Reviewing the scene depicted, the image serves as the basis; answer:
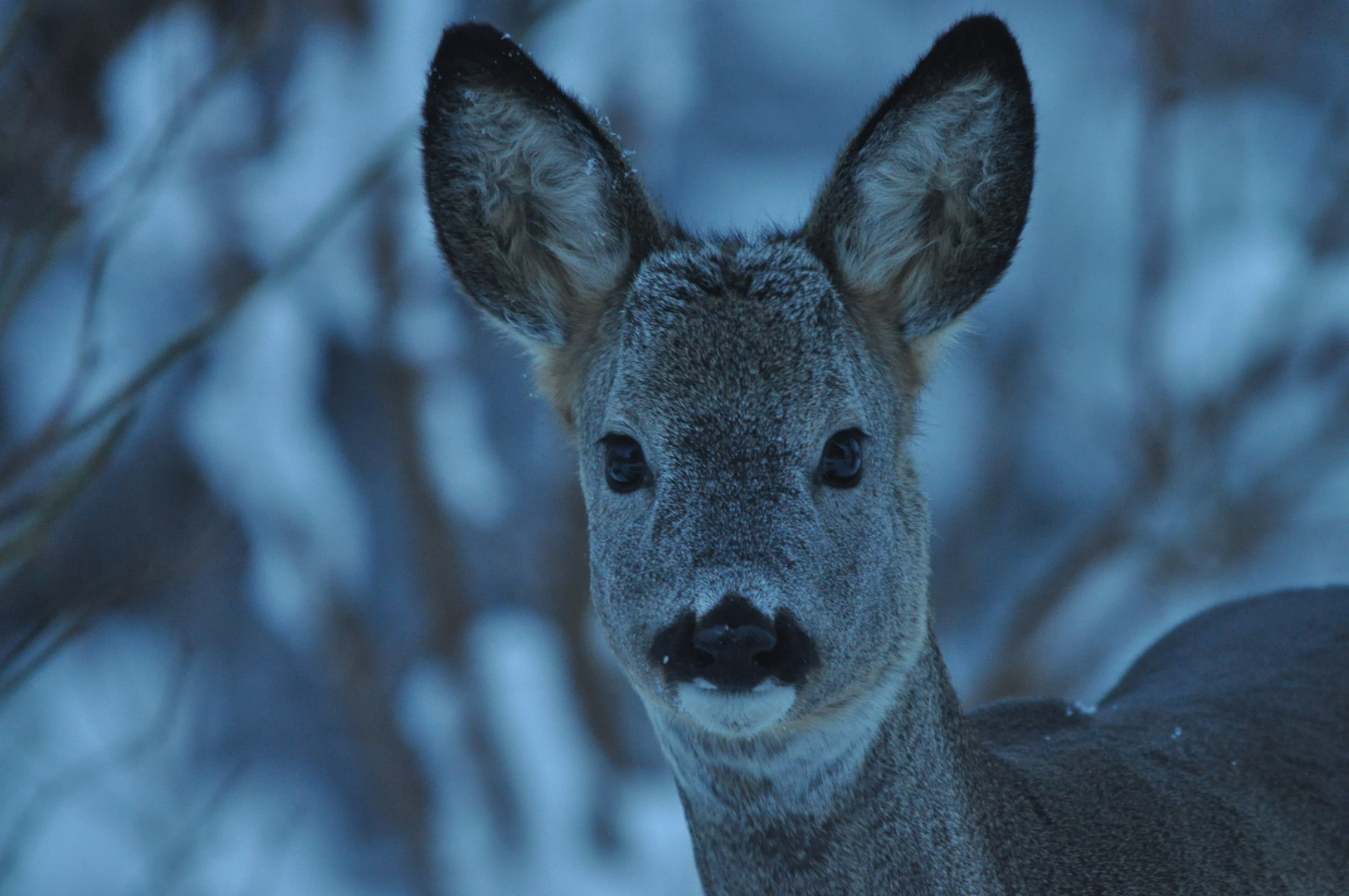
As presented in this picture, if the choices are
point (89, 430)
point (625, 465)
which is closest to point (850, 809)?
point (625, 465)

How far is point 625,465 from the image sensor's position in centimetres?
308

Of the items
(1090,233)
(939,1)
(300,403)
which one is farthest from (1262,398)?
(300,403)

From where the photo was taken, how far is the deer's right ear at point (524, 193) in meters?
3.18

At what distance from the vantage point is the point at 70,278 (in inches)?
419

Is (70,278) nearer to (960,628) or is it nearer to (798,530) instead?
(960,628)

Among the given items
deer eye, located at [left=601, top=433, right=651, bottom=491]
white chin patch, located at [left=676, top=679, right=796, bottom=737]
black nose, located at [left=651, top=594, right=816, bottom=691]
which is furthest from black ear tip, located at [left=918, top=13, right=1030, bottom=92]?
white chin patch, located at [left=676, top=679, right=796, bottom=737]

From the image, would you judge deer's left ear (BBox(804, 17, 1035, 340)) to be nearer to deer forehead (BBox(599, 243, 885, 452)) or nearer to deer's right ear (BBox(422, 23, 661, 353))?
deer forehead (BBox(599, 243, 885, 452))

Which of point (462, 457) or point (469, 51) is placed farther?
point (462, 457)

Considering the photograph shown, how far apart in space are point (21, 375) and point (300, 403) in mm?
1992

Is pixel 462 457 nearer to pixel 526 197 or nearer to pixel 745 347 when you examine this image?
pixel 526 197

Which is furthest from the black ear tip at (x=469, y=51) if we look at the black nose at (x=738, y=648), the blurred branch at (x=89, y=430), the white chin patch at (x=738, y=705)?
the white chin patch at (x=738, y=705)

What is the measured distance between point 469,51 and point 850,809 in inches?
64.3

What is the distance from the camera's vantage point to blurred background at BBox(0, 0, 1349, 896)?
8477 mm

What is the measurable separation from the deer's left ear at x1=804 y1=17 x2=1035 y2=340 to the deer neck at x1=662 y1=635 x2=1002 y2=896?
2.74ft
